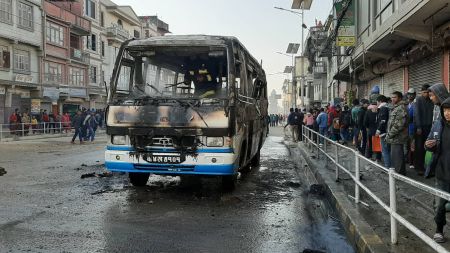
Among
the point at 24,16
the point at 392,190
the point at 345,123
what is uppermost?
the point at 24,16

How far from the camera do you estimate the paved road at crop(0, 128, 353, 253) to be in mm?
5148

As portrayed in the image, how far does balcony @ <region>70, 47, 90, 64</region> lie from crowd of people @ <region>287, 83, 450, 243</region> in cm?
2937

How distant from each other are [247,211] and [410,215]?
93.8 inches

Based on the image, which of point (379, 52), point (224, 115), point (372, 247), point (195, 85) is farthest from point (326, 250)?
point (379, 52)

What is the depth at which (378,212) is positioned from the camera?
6168 mm

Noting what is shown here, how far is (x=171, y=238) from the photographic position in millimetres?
5375

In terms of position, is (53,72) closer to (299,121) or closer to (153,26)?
(299,121)

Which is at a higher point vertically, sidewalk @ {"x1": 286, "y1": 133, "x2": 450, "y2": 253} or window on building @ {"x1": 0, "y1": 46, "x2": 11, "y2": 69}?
window on building @ {"x1": 0, "y1": 46, "x2": 11, "y2": 69}

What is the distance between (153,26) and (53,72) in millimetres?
25735

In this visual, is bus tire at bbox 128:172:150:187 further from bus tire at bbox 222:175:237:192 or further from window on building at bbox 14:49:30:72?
window on building at bbox 14:49:30:72

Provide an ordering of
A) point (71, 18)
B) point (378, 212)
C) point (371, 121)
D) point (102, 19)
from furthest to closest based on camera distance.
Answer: point (102, 19) < point (71, 18) < point (371, 121) < point (378, 212)

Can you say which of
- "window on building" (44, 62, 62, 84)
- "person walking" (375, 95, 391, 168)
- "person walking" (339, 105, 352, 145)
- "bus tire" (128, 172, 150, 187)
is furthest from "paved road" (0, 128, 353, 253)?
"window on building" (44, 62, 62, 84)

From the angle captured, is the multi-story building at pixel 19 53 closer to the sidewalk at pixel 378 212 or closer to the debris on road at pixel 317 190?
the debris on road at pixel 317 190

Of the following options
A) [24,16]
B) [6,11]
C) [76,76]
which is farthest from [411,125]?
[76,76]
